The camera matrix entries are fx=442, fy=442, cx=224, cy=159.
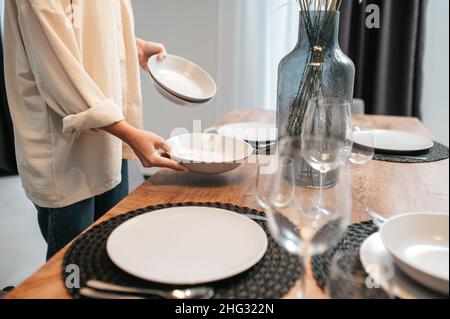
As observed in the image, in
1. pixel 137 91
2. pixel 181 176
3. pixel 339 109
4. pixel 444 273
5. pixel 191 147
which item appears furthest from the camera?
pixel 137 91

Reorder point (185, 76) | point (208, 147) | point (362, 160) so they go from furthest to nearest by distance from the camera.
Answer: point (185, 76)
point (208, 147)
point (362, 160)

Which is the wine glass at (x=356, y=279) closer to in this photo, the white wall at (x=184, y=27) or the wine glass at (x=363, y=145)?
the wine glass at (x=363, y=145)

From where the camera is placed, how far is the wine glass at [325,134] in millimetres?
901

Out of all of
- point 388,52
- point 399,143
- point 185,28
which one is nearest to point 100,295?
point 399,143

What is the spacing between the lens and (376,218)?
884mm

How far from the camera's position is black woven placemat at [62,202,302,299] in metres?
0.65

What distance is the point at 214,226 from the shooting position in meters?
0.84

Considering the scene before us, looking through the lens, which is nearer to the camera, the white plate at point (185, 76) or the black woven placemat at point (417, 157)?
the black woven placemat at point (417, 157)

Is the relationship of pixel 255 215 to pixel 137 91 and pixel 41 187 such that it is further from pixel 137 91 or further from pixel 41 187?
pixel 137 91

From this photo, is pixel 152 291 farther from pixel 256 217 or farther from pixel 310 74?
pixel 310 74

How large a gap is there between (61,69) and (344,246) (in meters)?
0.77

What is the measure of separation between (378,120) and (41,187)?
1.46m

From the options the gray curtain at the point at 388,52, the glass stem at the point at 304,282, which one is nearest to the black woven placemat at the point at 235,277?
the glass stem at the point at 304,282

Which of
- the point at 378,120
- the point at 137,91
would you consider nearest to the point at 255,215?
the point at 137,91
